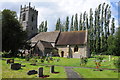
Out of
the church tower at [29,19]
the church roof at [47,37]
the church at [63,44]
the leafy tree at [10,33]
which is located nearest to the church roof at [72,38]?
the church at [63,44]

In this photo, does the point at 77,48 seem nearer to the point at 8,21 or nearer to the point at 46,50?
the point at 46,50

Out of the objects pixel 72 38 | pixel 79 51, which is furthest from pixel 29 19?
pixel 79 51

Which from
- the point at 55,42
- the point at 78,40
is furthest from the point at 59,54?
the point at 78,40

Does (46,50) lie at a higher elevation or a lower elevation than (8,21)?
lower

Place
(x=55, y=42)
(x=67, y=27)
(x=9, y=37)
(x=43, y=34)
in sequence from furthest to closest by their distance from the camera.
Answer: (x=67, y=27), (x=43, y=34), (x=55, y=42), (x=9, y=37)

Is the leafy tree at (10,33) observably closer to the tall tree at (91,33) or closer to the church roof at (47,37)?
the church roof at (47,37)

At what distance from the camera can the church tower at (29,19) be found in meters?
48.3

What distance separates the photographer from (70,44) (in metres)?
37.8

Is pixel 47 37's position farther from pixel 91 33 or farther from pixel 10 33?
pixel 91 33

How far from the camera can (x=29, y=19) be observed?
48531mm

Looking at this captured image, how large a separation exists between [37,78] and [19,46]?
2622cm

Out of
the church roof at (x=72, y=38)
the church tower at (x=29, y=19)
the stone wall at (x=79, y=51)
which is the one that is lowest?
the stone wall at (x=79, y=51)

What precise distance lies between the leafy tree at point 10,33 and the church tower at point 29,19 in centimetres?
1300

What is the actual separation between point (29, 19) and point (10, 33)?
58.1ft
